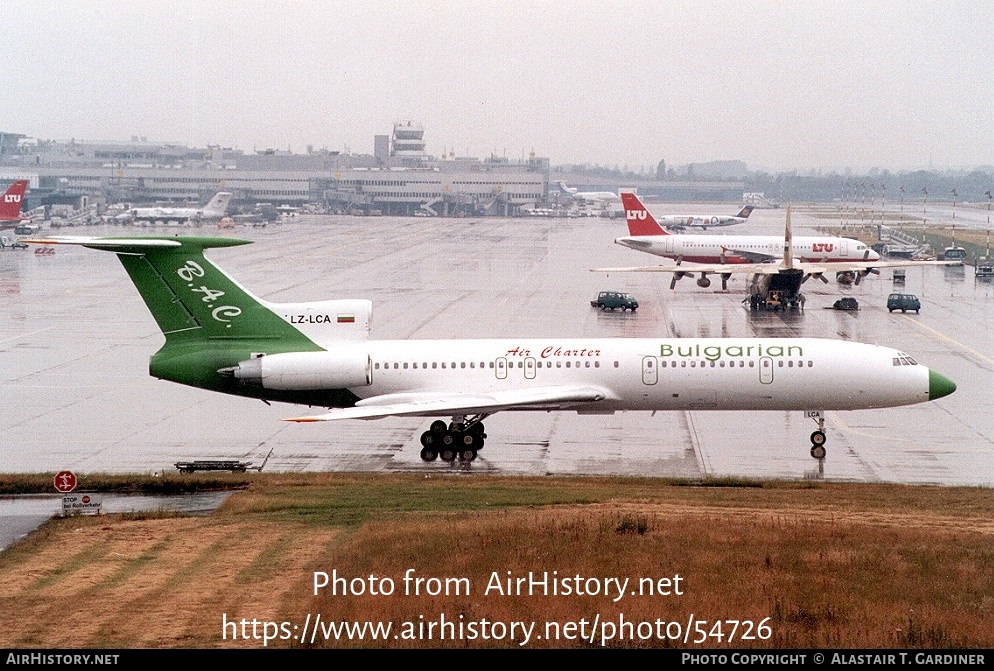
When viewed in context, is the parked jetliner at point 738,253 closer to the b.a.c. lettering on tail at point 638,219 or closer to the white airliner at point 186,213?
the b.a.c. lettering on tail at point 638,219

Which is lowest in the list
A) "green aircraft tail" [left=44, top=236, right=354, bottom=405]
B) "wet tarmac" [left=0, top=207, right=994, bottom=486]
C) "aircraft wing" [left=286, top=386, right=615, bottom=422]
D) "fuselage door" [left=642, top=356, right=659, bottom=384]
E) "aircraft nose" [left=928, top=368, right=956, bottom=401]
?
"wet tarmac" [left=0, top=207, right=994, bottom=486]

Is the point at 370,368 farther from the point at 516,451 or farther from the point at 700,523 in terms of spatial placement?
the point at 700,523

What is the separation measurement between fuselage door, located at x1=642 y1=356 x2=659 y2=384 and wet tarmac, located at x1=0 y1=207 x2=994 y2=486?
2.36 meters

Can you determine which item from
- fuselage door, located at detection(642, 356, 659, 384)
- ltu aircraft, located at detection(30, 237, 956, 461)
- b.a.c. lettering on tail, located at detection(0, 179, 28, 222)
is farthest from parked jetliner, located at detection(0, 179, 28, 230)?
fuselage door, located at detection(642, 356, 659, 384)

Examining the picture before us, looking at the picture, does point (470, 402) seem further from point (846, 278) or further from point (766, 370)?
point (846, 278)

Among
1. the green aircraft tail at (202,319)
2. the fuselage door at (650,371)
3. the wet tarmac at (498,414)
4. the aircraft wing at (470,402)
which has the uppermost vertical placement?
the green aircraft tail at (202,319)

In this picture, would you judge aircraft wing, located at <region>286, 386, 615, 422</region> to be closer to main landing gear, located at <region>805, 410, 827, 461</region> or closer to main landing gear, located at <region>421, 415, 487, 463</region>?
main landing gear, located at <region>421, 415, 487, 463</region>

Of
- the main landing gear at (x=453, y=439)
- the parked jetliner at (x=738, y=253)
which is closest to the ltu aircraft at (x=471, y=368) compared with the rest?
the main landing gear at (x=453, y=439)

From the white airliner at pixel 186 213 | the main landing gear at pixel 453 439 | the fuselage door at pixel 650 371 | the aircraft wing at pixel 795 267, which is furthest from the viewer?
the white airliner at pixel 186 213

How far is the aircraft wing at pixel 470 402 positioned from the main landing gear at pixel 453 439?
2.77 ft

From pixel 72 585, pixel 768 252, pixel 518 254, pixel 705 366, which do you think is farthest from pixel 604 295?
pixel 72 585

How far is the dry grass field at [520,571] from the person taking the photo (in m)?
19.1

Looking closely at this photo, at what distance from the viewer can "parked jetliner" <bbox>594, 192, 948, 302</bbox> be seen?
294 ft

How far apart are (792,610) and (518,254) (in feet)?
362
